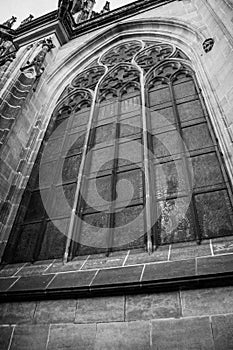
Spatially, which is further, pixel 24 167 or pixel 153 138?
pixel 24 167

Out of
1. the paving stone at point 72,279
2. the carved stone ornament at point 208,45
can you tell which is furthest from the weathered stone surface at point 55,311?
the carved stone ornament at point 208,45

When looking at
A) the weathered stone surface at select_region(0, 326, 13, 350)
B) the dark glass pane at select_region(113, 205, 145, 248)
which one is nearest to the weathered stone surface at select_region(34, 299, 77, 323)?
the weathered stone surface at select_region(0, 326, 13, 350)

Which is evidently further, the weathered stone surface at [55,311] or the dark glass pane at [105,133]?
the dark glass pane at [105,133]

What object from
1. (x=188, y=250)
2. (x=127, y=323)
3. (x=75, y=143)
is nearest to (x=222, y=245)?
(x=188, y=250)

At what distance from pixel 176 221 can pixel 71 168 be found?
82.4 inches

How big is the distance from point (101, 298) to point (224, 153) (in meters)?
2.22

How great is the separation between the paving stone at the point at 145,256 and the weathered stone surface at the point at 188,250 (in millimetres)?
85

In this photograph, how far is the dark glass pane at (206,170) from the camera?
3.26 m

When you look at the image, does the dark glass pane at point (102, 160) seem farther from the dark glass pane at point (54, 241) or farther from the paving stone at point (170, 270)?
the paving stone at point (170, 270)

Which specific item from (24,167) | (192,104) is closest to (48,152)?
(24,167)

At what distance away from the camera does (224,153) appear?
3.28 metres

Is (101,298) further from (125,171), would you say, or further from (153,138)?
(153,138)

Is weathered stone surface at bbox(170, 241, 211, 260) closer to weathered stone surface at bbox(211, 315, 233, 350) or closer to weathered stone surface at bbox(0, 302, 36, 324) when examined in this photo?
weathered stone surface at bbox(211, 315, 233, 350)

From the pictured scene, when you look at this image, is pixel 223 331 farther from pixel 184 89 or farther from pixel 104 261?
pixel 184 89
